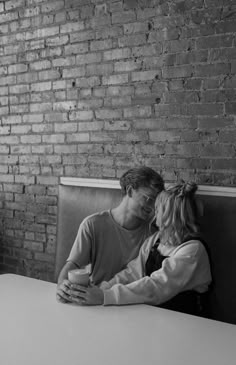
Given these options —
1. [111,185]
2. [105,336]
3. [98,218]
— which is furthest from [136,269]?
[105,336]

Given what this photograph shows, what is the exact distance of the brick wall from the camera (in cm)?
262

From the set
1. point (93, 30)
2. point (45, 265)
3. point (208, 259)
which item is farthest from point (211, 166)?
point (45, 265)

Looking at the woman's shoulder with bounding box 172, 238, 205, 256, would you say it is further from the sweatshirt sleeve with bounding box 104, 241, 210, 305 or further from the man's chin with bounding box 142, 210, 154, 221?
the man's chin with bounding box 142, 210, 154, 221

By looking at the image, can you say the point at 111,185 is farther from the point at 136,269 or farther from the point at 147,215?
the point at 136,269

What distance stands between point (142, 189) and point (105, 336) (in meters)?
0.97

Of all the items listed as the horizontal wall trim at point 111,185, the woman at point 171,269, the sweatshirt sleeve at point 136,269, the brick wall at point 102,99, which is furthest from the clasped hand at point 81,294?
the brick wall at point 102,99

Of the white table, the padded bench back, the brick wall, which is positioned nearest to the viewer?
the white table

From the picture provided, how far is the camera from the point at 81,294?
1915 millimetres

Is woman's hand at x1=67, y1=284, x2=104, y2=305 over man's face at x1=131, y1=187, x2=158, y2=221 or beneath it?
beneath

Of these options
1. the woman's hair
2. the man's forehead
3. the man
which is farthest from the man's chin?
the woman's hair

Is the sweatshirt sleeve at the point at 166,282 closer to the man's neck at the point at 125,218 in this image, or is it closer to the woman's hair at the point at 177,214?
the woman's hair at the point at 177,214

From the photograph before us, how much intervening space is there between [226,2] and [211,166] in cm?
87

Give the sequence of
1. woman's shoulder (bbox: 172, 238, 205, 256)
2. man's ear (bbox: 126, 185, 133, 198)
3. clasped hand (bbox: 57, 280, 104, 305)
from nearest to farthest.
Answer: clasped hand (bbox: 57, 280, 104, 305)
woman's shoulder (bbox: 172, 238, 205, 256)
man's ear (bbox: 126, 185, 133, 198)

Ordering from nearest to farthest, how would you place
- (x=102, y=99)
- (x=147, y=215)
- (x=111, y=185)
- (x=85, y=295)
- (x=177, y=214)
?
(x=85, y=295) → (x=177, y=214) → (x=147, y=215) → (x=111, y=185) → (x=102, y=99)
